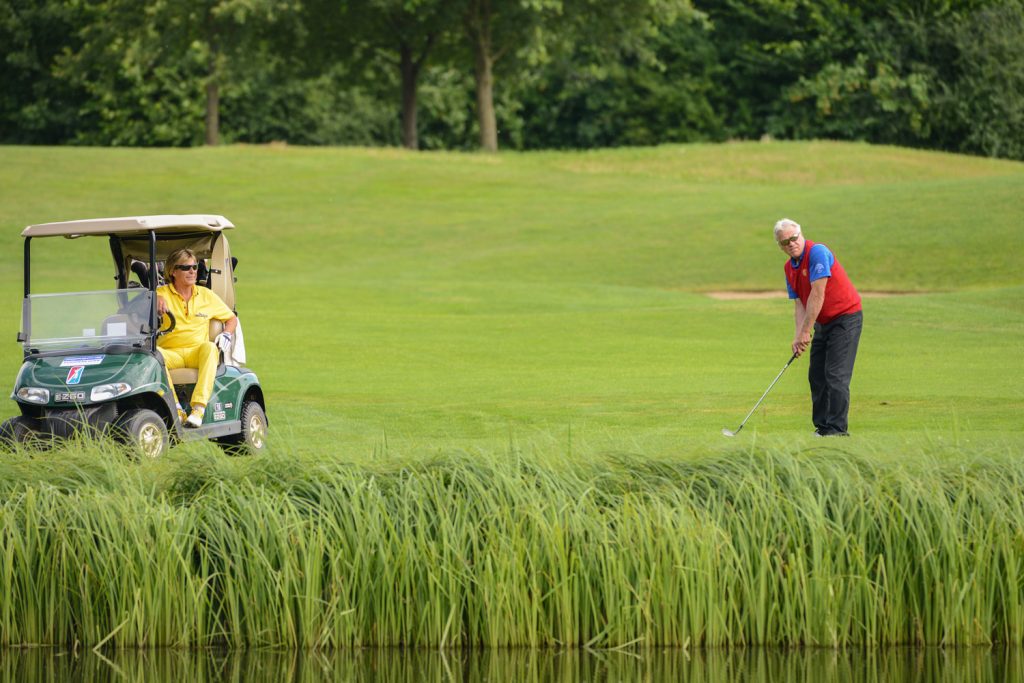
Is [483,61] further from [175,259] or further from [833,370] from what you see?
[175,259]

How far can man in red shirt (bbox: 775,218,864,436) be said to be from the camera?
37.1 ft

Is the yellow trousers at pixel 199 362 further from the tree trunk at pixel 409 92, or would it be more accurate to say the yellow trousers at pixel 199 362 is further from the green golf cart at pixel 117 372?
the tree trunk at pixel 409 92

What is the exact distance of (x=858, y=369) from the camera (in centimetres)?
1723

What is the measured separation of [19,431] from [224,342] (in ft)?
5.79

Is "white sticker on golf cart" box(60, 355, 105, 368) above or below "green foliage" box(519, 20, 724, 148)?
below

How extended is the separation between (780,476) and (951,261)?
22281 mm

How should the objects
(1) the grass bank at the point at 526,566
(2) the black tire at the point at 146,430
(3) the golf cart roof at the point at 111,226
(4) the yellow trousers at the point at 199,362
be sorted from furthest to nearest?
(4) the yellow trousers at the point at 199,362
(3) the golf cart roof at the point at 111,226
(2) the black tire at the point at 146,430
(1) the grass bank at the point at 526,566

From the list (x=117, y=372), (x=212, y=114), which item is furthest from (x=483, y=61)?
(x=117, y=372)

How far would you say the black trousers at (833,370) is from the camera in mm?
11312

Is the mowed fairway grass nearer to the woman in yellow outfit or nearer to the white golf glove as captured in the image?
the white golf glove

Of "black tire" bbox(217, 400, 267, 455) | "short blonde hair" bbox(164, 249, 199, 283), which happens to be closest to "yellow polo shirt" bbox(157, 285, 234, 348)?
"short blonde hair" bbox(164, 249, 199, 283)

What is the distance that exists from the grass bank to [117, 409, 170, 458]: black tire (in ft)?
6.75

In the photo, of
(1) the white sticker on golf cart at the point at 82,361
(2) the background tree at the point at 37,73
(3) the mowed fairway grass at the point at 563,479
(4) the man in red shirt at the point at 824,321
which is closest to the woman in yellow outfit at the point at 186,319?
(1) the white sticker on golf cart at the point at 82,361

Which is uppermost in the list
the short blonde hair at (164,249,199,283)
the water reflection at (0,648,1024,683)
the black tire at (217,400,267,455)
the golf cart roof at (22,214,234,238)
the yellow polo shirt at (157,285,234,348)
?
the golf cart roof at (22,214,234,238)
